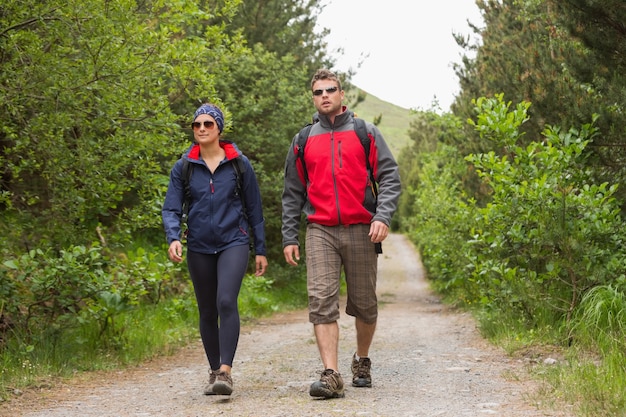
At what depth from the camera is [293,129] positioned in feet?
61.2

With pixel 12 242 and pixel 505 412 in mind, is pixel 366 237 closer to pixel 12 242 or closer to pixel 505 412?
pixel 505 412

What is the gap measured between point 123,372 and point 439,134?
44.5 ft

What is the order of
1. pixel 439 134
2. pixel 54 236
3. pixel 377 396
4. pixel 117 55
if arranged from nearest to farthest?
pixel 377 396 → pixel 117 55 → pixel 54 236 → pixel 439 134

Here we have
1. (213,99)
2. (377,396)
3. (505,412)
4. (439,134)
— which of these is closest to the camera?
(505,412)

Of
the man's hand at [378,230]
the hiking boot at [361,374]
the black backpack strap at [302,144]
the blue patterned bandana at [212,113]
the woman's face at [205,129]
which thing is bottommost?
the hiking boot at [361,374]

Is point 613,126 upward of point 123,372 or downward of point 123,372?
upward

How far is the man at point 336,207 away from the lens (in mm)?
5891

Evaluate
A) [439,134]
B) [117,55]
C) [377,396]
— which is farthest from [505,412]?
[439,134]

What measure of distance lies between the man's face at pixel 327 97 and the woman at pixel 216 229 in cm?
73

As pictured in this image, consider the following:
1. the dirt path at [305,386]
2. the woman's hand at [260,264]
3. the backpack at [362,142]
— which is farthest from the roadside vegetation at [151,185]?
the backpack at [362,142]

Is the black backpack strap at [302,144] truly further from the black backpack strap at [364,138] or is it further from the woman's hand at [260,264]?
the woman's hand at [260,264]

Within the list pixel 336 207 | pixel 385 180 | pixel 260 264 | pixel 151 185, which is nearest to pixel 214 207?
pixel 260 264

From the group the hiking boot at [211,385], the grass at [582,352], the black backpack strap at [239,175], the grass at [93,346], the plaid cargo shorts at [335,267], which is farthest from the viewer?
the grass at [93,346]

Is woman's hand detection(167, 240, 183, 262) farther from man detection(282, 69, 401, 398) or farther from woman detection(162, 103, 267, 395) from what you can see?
man detection(282, 69, 401, 398)
